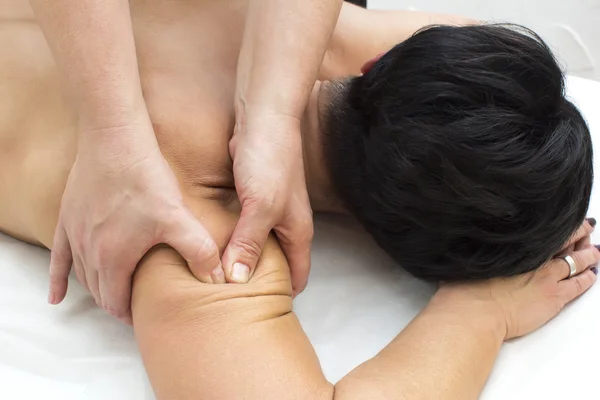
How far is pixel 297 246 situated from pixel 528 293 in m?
0.37

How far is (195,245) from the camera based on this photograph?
76 centimetres

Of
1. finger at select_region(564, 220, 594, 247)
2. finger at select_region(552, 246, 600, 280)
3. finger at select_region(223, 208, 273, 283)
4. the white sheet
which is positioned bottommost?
the white sheet

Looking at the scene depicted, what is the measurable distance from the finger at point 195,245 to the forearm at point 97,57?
15 cm

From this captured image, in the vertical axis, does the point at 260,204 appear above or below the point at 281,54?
below

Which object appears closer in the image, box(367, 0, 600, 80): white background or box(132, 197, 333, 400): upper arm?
box(132, 197, 333, 400): upper arm

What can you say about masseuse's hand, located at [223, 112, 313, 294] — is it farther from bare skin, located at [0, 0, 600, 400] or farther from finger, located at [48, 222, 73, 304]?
finger, located at [48, 222, 73, 304]

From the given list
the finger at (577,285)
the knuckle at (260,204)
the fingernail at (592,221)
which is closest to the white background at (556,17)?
the fingernail at (592,221)

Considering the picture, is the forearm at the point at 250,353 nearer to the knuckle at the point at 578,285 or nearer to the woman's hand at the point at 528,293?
the woman's hand at the point at 528,293

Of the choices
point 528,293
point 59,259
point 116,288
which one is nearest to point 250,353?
point 116,288

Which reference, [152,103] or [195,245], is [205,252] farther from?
[152,103]

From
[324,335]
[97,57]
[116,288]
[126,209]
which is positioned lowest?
[324,335]

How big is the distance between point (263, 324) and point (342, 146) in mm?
317

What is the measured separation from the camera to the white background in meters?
1.99

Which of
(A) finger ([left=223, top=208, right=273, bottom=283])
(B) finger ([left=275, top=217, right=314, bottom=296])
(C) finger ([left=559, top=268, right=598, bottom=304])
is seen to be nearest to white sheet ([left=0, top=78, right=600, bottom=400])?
(C) finger ([left=559, top=268, right=598, bottom=304])
